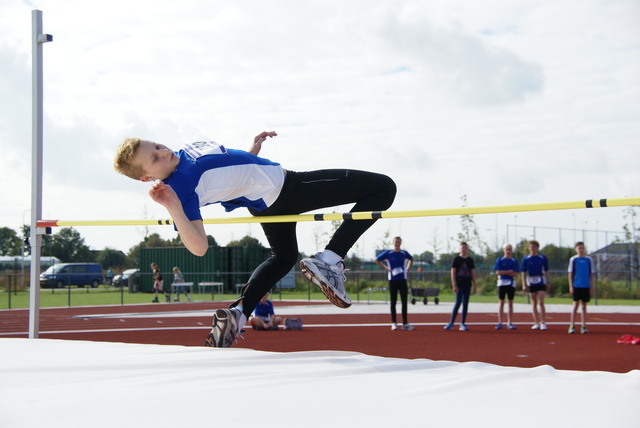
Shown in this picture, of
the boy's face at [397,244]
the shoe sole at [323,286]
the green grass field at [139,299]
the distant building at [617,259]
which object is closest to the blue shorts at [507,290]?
the boy's face at [397,244]

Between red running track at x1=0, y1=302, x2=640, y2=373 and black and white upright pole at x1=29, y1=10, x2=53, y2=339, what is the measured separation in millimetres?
3357

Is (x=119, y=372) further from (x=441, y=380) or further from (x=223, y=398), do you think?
(x=441, y=380)

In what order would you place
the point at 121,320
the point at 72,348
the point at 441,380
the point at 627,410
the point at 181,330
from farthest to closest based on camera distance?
the point at 121,320, the point at 181,330, the point at 72,348, the point at 441,380, the point at 627,410

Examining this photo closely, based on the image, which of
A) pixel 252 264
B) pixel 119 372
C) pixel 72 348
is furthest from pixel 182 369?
pixel 252 264

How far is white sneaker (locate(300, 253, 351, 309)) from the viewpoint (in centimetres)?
327

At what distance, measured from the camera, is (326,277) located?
3303 mm

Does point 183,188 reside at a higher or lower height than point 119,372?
higher

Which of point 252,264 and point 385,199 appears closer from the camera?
point 385,199

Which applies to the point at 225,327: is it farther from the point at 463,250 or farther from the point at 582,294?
the point at 582,294

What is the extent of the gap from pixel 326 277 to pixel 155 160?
1.00m

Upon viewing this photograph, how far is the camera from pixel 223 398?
206 centimetres

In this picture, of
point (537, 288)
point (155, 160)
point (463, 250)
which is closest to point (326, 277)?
point (155, 160)

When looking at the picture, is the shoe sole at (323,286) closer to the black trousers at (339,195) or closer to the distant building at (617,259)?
the black trousers at (339,195)

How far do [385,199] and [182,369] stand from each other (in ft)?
4.67
